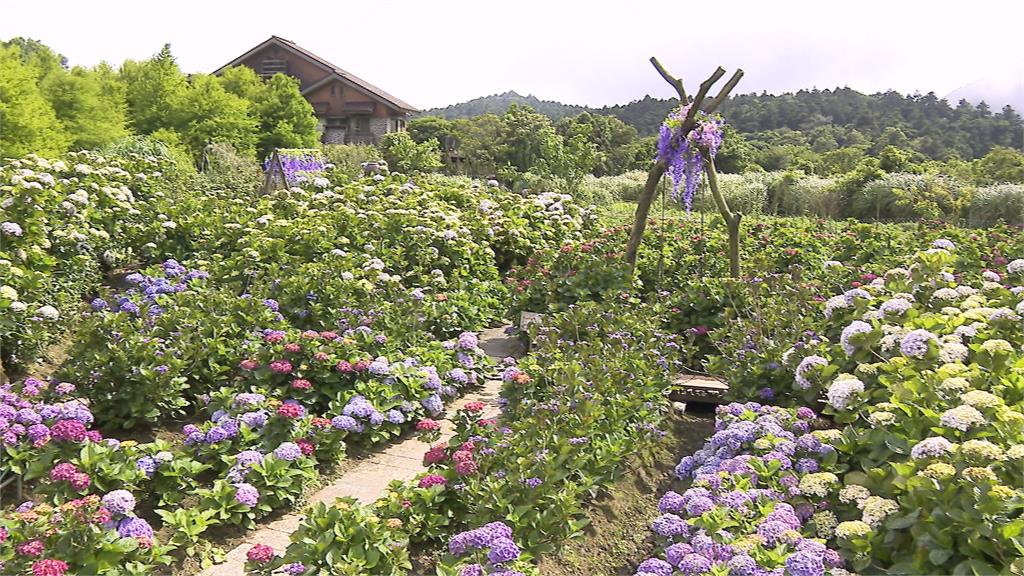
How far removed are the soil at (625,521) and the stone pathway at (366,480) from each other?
2.77ft

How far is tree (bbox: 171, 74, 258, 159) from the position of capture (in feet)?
68.3

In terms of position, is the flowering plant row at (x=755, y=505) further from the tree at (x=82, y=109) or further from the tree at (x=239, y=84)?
the tree at (x=239, y=84)

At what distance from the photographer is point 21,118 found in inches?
472

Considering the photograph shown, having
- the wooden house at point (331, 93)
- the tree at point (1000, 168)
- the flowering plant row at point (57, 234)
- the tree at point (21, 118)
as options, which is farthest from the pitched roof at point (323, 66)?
the flowering plant row at point (57, 234)

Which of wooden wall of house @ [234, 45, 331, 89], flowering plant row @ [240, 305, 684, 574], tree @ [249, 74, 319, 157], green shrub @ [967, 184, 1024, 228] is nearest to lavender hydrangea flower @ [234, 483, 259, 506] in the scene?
flowering plant row @ [240, 305, 684, 574]

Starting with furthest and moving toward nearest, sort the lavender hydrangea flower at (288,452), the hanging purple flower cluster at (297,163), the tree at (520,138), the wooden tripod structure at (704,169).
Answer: the tree at (520,138)
the hanging purple flower cluster at (297,163)
the wooden tripod structure at (704,169)
the lavender hydrangea flower at (288,452)

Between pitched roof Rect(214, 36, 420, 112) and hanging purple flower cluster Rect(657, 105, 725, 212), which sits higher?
pitched roof Rect(214, 36, 420, 112)

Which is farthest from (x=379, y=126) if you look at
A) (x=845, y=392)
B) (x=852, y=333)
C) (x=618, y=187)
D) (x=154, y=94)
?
(x=845, y=392)

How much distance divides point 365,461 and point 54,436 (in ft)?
4.87

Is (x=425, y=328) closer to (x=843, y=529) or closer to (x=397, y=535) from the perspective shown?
(x=397, y=535)

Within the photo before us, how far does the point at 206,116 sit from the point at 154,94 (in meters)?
1.60

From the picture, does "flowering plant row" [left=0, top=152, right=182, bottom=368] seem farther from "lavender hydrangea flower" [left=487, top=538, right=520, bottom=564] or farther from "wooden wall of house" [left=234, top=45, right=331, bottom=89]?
"wooden wall of house" [left=234, top=45, right=331, bottom=89]

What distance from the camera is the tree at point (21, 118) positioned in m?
11.7

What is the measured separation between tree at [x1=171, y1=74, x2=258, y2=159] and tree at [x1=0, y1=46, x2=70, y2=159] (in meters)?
7.37
